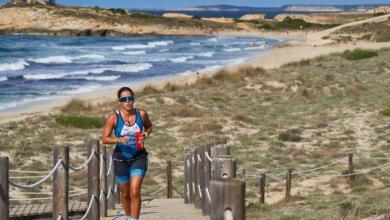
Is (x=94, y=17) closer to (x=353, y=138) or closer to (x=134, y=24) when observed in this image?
(x=134, y=24)

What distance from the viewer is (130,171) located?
770cm

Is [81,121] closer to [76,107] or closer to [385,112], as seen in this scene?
[76,107]

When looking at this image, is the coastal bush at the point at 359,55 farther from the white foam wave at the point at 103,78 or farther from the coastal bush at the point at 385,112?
the coastal bush at the point at 385,112

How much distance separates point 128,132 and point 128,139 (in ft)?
0.24

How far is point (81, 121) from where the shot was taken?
20.9m

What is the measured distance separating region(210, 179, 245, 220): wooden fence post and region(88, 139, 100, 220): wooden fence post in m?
4.53

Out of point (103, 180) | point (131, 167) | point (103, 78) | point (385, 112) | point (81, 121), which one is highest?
point (131, 167)

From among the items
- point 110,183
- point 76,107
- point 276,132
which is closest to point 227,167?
point 110,183

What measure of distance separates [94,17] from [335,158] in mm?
107348

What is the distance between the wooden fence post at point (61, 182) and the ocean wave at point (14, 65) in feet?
155

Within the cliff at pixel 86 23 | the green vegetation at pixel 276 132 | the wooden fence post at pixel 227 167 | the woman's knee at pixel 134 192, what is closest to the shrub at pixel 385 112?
the green vegetation at pixel 276 132

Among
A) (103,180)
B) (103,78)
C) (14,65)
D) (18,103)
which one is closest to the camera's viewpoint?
(103,180)

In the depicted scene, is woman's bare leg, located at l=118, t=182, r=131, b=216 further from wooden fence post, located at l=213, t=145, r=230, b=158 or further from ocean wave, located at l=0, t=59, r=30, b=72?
ocean wave, located at l=0, t=59, r=30, b=72

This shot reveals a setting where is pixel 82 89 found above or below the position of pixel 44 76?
above
